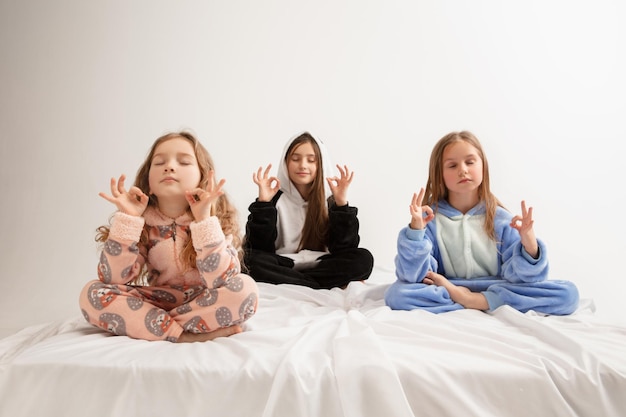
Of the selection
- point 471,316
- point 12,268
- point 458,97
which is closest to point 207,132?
point 12,268

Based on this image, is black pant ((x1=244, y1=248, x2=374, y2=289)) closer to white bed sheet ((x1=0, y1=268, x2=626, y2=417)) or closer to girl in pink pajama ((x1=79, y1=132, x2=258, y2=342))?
girl in pink pajama ((x1=79, y1=132, x2=258, y2=342))

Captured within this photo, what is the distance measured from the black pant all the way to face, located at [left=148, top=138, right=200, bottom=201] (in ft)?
2.71

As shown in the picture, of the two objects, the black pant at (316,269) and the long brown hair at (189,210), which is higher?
the long brown hair at (189,210)

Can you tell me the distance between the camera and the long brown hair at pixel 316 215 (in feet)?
9.95

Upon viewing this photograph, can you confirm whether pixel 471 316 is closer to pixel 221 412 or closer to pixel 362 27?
pixel 221 412

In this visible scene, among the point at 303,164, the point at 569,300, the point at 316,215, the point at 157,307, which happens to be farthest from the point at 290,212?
the point at 569,300

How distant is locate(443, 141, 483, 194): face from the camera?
93.1 inches

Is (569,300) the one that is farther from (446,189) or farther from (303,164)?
(303,164)

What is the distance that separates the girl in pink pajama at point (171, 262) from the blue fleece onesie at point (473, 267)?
2.26ft

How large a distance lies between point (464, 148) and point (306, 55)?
2.00 metres

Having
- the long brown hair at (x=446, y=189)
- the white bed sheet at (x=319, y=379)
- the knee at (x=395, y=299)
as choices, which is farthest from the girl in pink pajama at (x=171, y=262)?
the long brown hair at (x=446, y=189)

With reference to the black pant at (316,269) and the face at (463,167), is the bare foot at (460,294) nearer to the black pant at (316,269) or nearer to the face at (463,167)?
the face at (463,167)

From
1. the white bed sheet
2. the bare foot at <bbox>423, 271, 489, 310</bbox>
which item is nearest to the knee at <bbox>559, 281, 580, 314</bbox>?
the bare foot at <bbox>423, 271, 489, 310</bbox>

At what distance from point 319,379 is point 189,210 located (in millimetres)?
875
